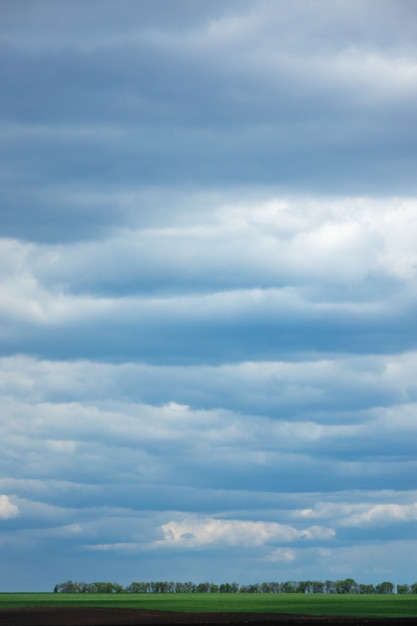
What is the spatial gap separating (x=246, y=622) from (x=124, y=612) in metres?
32.8

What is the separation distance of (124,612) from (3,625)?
34.1 metres

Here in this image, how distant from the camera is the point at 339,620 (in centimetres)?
11469

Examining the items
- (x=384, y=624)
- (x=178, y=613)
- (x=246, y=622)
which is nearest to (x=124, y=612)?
(x=178, y=613)

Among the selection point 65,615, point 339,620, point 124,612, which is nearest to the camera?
point 339,620

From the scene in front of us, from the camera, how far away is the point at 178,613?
130 meters

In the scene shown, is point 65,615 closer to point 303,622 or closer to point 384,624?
point 303,622

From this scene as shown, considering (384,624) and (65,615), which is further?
(65,615)

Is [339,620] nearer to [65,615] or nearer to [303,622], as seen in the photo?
[303,622]

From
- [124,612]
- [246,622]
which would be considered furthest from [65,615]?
[246,622]

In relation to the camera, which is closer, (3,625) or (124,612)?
(3,625)

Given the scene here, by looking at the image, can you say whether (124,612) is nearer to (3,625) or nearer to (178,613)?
(178,613)

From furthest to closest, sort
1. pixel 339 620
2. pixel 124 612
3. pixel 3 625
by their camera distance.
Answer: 1. pixel 124 612
2. pixel 339 620
3. pixel 3 625

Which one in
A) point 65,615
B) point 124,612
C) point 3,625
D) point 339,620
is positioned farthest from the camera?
point 124,612

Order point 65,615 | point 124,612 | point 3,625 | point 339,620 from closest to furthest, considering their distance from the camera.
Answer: point 3,625 → point 339,620 → point 65,615 → point 124,612
